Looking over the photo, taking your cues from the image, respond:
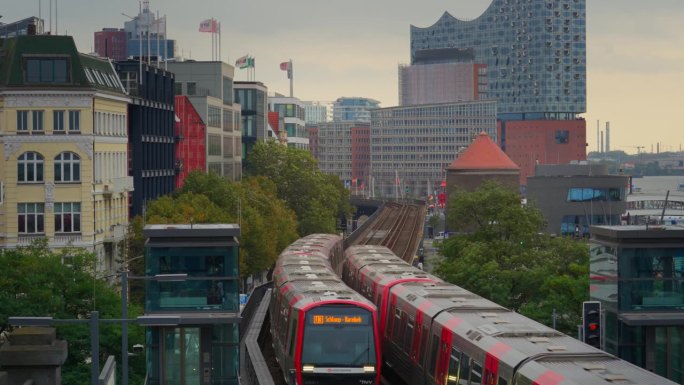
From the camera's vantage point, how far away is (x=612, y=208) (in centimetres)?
17100

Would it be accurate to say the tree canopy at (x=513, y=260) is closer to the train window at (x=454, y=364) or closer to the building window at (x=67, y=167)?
the train window at (x=454, y=364)

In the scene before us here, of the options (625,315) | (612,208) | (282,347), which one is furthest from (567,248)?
(612,208)

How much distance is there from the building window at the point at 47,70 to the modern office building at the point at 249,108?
77062 mm

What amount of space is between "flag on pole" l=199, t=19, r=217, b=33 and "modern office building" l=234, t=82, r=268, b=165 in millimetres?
20624

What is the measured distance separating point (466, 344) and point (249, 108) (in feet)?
420

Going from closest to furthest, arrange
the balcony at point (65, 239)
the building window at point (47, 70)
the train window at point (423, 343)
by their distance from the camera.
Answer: the train window at point (423, 343) → the balcony at point (65, 239) → the building window at point (47, 70)

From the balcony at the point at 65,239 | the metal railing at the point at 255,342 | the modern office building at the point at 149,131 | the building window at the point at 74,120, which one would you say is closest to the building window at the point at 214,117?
the modern office building at the point at 149,131

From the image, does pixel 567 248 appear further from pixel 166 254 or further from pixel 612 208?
pixel 612 208

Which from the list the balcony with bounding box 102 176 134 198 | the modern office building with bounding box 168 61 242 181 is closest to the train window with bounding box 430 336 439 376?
the balcony with bounding box 102 176 134 198

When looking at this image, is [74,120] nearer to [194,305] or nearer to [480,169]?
[194,305]

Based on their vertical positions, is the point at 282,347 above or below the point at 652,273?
below

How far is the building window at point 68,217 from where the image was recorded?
267 ft

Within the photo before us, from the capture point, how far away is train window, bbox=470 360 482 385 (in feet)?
112

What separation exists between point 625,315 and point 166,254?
42.0 ft
